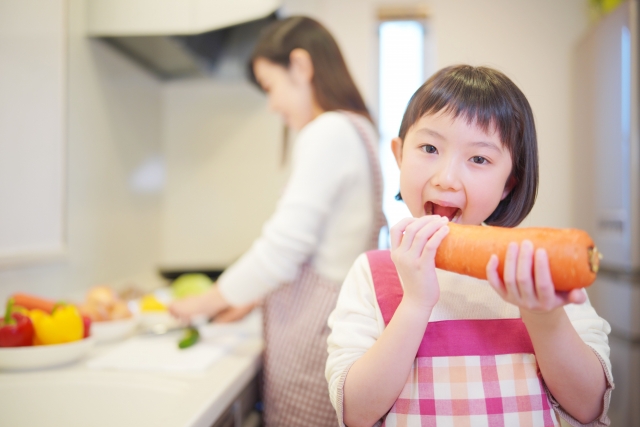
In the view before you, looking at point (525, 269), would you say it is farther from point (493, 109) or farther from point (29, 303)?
point (29, 303)

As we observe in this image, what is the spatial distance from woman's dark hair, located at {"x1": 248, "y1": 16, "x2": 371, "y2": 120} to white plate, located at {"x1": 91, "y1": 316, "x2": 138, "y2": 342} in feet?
2.23

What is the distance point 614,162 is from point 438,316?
1.65 metres

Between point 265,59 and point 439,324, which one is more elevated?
point 265,59

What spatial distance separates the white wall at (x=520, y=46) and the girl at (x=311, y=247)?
29 cm

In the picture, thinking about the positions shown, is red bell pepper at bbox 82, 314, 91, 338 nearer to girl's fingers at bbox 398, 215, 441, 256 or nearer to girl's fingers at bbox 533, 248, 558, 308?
girl's fingers at bbox 398, 215, 441, 256

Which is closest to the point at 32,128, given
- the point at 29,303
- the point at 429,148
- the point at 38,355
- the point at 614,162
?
the point at 29,303

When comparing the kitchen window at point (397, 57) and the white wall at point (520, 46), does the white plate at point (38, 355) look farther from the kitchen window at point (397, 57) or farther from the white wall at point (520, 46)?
the kitchen window at point (397, 57)

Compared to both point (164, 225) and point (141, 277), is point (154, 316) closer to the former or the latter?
point (141, 277)

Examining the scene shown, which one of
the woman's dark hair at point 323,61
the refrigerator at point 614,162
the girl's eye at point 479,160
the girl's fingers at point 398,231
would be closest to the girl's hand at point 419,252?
the girl's fingers at point 398,231

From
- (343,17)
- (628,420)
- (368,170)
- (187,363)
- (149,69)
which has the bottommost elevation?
(628,420)

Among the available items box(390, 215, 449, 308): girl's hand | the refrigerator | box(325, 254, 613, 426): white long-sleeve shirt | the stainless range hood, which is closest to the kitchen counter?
box(325, 254, 613, 426): white long-sleeve shirt

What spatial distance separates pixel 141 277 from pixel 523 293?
1667 mm

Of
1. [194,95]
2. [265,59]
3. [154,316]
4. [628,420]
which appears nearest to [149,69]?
[194,95]

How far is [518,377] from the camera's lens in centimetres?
60
